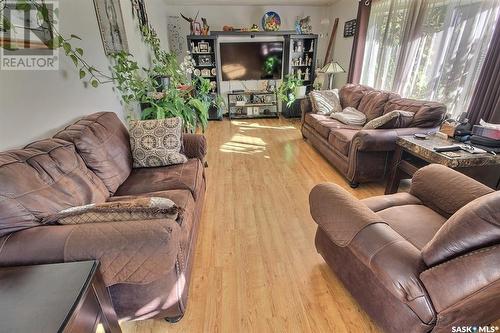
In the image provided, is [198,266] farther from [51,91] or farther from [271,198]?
[51,91]

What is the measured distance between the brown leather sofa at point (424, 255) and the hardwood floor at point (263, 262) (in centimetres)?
19

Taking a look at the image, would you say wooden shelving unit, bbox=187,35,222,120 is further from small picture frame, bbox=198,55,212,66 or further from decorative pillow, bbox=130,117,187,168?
decorative pillow, bbox=130,117,187,168

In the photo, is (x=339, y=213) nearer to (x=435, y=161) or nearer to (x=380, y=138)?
(x=435, y=161)

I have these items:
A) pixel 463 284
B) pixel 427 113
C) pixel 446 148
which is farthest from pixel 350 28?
pixel 463 284

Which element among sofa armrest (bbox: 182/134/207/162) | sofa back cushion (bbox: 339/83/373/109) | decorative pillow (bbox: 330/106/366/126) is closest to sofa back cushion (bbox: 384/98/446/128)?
decorative pillow (bbox: 330/106/366/126)

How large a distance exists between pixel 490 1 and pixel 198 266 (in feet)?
10.6

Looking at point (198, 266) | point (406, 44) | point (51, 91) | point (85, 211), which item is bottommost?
point (198, 266)

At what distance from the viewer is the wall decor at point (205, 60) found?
504cm

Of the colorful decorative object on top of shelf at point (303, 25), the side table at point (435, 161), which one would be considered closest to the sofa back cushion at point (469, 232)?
the side table at point (435, 161)

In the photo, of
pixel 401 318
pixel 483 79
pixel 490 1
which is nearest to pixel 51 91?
pixel 401 318

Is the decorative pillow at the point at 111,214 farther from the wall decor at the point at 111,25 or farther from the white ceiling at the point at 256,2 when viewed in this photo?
the white ceiling at the point at 256,2

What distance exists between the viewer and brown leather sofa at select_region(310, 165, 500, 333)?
2.57 ft

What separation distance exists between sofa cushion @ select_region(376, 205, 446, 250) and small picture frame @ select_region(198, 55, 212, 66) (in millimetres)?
4681

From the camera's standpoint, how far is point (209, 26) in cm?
494
